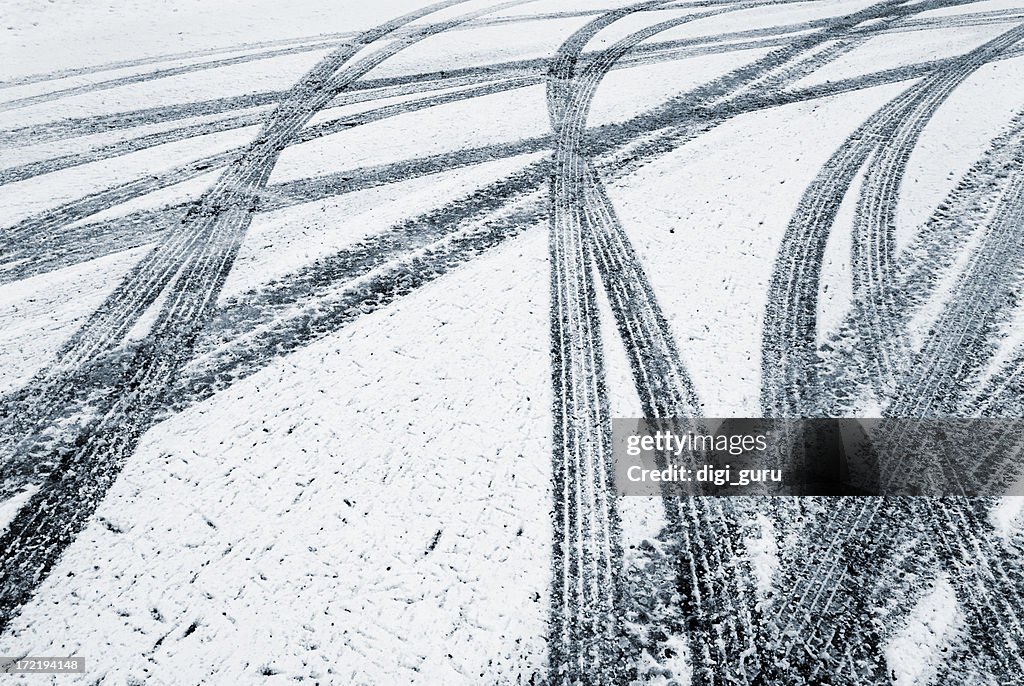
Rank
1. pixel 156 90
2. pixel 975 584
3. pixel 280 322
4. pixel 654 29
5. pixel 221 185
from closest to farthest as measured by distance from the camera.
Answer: pixel 975 584, pixel 280 322, pixel 221 185, pixel 156 90, pixel 654 29

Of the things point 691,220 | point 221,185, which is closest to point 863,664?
point 691,220

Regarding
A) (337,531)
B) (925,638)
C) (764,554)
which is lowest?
(925,638)

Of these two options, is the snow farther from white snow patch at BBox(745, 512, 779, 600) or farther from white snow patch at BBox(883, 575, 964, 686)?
white snow patch at BBox(883, 575, 964, 686)

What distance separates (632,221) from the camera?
19.5 feet

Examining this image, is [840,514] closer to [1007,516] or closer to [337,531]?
[1007,516]

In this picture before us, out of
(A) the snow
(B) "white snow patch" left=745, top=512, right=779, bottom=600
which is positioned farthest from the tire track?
(A) the snow

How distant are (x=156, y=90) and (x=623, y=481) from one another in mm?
7478

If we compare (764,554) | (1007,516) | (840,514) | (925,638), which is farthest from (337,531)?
(1007,516)

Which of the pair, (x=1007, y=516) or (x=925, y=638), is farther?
(x=1007, y=516)

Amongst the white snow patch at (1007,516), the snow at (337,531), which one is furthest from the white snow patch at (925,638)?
the snow at (337,531)

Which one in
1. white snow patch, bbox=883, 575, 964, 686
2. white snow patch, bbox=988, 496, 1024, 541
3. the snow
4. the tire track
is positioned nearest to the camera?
white snow patch, bbox=883, 575, 964, 686

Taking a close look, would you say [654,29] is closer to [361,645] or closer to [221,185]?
[221,185]

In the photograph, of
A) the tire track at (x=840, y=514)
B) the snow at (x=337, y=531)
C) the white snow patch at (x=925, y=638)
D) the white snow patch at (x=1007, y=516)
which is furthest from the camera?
the white snow patch at (x=1007, y=516)

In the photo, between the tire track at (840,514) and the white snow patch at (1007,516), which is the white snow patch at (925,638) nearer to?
the tire track at (840,514)
